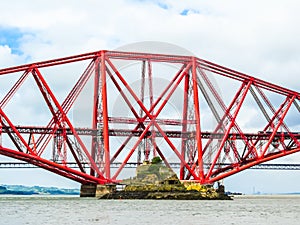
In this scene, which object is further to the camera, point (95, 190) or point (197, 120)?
point (95, 190)

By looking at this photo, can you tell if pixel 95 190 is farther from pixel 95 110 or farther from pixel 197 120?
pixel 197 120

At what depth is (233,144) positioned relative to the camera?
90250 mm

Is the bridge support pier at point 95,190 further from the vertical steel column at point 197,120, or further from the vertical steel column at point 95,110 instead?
the vertical steel column at point 197,120

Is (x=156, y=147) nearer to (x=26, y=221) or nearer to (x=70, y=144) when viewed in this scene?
(x=70, y=144)

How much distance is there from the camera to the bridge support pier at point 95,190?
7700 cm

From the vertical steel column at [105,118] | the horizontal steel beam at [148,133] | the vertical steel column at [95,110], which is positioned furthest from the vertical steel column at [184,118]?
the vertical steel column at [105,118]

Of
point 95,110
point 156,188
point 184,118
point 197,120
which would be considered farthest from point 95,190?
point 197,120

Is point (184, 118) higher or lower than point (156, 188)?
higher

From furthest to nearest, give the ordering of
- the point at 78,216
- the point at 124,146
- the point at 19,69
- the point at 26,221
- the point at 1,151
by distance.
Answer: the point at 124,146, the point at 19,69, the point at 1,151, the point at 78,216, the point at 26,221

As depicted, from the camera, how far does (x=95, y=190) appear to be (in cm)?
8381

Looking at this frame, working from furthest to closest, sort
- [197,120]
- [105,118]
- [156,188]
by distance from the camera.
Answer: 1. [197,120]
2. [156,188]
3. [105,118]

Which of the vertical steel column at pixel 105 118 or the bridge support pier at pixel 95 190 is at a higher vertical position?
the vertical steel column at pixel 105 118

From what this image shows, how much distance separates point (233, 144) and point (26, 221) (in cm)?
5306

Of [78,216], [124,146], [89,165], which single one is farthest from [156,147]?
[78,216]
